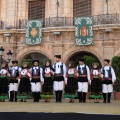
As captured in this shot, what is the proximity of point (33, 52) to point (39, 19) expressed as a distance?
2460mm

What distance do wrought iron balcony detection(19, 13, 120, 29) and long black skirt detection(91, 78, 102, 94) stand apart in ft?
32.6

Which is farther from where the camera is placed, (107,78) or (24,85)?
(24,85)

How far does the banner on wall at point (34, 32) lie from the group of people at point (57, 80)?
10157 millimetres

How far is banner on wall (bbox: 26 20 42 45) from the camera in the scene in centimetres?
2211

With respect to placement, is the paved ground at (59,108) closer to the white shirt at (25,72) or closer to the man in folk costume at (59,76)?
the man in folk costume at (59,76)

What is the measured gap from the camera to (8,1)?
23516 millimetres

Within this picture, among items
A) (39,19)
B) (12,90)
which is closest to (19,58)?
(39,19)

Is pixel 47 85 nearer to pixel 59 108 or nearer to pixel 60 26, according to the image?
pixel 59 108

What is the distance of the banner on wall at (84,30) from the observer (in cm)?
2123

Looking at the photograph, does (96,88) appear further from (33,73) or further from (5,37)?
(5,37)

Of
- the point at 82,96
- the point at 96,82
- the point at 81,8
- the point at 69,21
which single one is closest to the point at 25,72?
the point at 82,96

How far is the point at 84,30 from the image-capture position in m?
21.3

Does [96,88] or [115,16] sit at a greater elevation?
[115,16]

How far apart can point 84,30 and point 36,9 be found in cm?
448
